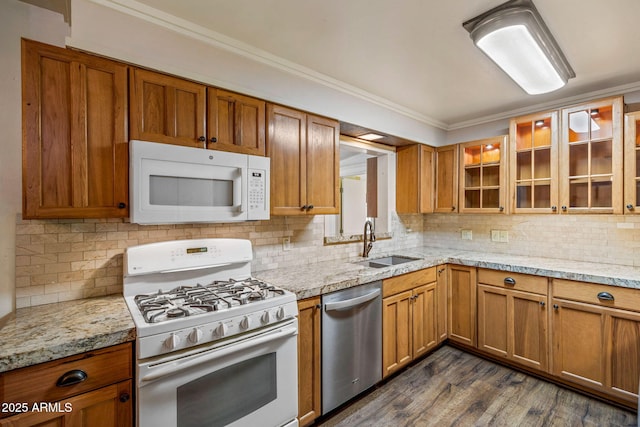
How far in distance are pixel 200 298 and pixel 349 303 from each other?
953 mm

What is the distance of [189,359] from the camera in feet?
4.27

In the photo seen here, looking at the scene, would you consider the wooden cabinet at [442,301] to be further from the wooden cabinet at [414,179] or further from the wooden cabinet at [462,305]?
the wooden cabinet at [414,179]

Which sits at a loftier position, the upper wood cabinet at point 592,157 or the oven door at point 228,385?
the upper wood cabinet at point 592,157

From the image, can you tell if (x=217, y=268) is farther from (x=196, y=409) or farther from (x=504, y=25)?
(x=504, y=25)

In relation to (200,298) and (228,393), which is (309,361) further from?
(200,298)

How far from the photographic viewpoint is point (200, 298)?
1.58 metres

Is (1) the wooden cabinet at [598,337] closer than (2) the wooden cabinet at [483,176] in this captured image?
Yes

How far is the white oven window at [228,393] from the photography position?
134cm

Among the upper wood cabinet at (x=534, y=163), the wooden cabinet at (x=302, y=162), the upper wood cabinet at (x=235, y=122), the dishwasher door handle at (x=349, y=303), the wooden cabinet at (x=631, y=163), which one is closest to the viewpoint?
the upper wood cabinet at (x=235, y=122)

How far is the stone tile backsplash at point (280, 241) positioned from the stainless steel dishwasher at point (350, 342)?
0.62 m

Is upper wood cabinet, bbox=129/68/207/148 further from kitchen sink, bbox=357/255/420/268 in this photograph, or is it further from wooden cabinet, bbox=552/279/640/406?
wooden cabinet, bbox=552/279/640/406

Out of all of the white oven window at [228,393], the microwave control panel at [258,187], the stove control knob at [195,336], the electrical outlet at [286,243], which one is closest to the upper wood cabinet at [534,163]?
the electrical outlet at [286,243]

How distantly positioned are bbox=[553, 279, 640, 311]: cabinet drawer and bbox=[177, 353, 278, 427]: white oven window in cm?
224

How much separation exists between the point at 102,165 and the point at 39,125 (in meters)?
0.27
